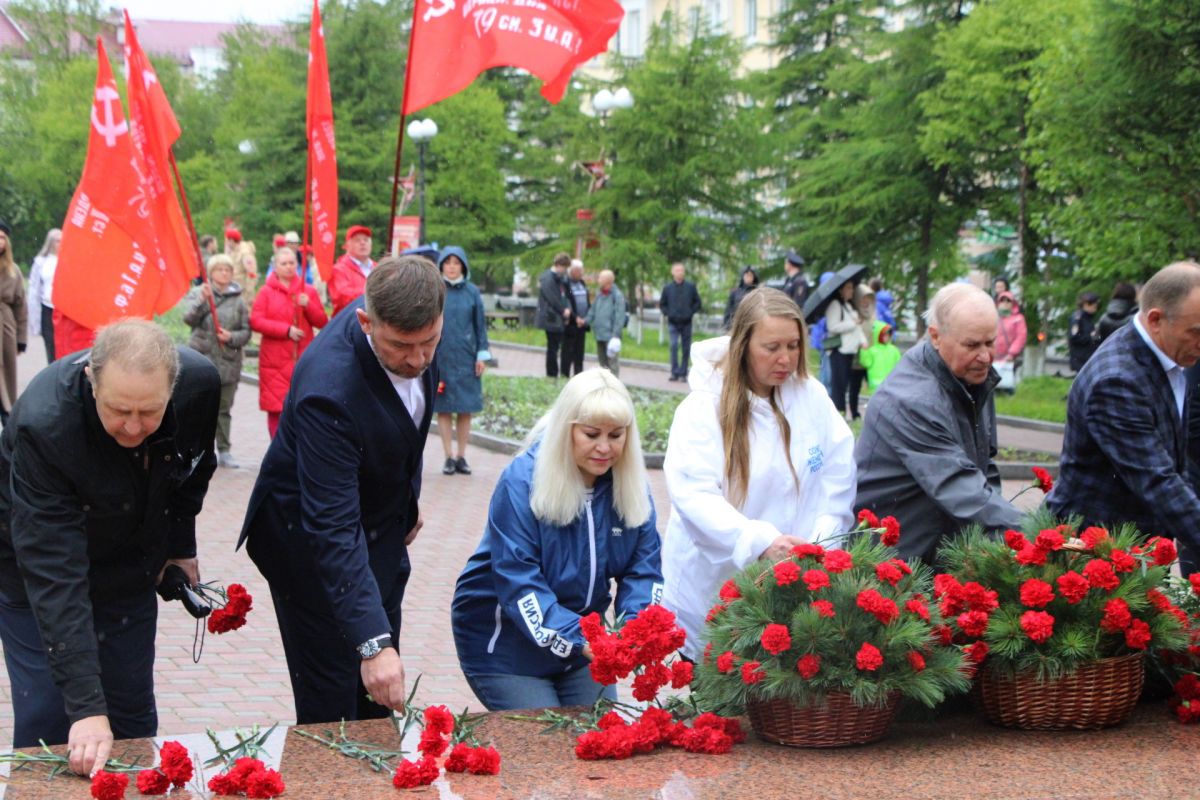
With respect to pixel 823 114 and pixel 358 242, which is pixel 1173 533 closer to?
pixel 358 242

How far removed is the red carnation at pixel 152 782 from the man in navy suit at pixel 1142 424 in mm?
2945

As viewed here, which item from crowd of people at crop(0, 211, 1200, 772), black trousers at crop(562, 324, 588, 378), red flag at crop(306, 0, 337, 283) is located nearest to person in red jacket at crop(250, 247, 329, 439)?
red flag at crop(306, 0, 337, 283)

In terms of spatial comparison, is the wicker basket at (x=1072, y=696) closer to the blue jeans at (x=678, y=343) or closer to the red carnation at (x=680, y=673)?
the red carnation at (x=680, y=673)

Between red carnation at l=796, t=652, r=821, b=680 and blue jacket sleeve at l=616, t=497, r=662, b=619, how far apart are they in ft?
2.40

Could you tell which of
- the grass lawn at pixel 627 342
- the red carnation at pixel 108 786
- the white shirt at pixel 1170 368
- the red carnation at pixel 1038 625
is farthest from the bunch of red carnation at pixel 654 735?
the grass lawn at pixel 627 342

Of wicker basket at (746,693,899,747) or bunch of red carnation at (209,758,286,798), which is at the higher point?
wicker basket at (746,693,899,747)

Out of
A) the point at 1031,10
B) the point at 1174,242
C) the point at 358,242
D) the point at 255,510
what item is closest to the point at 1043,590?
the point at 255,510

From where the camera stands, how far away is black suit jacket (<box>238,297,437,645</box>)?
13.4ft

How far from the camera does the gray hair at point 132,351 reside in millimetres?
3615

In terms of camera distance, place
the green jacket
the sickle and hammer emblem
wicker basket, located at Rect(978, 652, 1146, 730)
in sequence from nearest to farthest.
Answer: wicker basket, located at Rect(978, 652, 1146, 730) < the sickle and hammer emblem < the green jacket

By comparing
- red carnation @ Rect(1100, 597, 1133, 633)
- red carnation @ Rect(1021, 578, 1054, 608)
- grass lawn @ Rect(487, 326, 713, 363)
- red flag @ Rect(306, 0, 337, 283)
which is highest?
red flag @ Rect(306, 0, 337, 283)

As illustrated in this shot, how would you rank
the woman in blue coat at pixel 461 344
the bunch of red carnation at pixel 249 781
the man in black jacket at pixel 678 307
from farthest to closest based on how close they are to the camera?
the man in black jacket at pixel 678 307, the woman in blue coat at pixel 461 344, the bunch of red carnation at pixel 249 781

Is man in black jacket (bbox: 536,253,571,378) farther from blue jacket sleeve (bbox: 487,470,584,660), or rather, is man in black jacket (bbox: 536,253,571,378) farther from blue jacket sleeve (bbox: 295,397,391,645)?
blue jacket sleeve (bbox: 295,397,391,645)

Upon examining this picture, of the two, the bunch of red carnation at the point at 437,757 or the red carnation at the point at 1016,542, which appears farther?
the red carnation at the point at 1016,542
